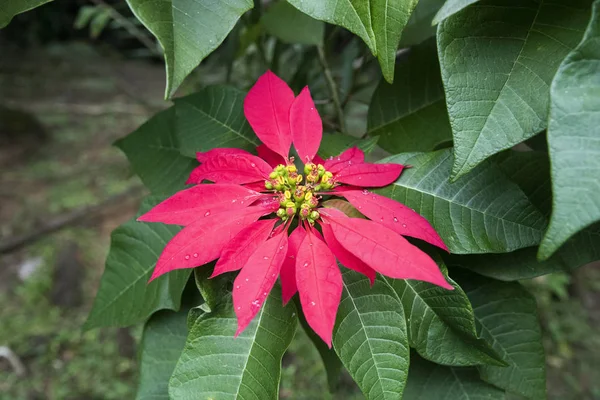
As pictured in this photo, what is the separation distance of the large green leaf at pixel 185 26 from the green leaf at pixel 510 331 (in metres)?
0.38

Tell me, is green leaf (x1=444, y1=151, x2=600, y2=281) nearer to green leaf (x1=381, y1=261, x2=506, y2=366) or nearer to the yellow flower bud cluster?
green leaf (x1=381, y1=261, x2=506, y2=366)

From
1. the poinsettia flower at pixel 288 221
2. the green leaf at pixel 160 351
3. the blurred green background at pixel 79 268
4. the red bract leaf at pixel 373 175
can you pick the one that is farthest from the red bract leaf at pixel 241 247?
the blurred green background at pixel 79 268

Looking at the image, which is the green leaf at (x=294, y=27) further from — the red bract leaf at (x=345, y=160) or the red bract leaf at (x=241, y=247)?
the red bract leaf at (x=241, y=247)

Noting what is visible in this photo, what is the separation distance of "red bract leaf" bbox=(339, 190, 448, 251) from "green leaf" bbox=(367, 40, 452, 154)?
18cm

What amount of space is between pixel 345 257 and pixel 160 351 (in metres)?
0.31

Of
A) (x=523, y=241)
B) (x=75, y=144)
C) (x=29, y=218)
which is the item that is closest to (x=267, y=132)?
(x=523, y=241)

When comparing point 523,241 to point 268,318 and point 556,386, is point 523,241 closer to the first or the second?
point 268,318

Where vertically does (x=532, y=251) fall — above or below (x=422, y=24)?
below

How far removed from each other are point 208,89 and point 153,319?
30 cm

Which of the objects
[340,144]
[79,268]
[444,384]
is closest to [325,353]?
[444,384]

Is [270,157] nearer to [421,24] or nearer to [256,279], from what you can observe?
[256,279]

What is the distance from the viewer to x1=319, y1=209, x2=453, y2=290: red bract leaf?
1.25 feet

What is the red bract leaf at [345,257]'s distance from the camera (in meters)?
0.44

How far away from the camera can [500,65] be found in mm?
436
